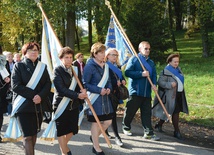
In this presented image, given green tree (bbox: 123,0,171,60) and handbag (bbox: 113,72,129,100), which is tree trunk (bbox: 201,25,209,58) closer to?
green tree (bbox: 123,0,171,60)

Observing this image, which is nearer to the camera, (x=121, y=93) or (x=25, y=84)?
(x=25, y=84)

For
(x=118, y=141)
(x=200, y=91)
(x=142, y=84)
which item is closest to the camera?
(x=118, y=141)

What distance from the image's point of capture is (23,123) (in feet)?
14.5

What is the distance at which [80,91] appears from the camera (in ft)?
16.2

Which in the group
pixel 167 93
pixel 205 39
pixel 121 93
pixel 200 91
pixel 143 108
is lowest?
pixel 200 91

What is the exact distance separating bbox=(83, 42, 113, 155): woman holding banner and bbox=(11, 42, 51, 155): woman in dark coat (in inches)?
33.7

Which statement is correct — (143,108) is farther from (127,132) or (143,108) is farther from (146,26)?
(146,26)

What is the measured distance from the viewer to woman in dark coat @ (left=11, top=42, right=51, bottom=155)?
14.5 ft

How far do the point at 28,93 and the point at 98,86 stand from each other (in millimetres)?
1240

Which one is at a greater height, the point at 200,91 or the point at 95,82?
the point at 95,82

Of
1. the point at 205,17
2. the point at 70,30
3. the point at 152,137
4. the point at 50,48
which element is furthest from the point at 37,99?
the point at 205,17

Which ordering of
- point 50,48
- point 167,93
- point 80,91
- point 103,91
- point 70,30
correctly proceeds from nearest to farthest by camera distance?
point 80,91 → point 103,91 → point 50,48 → point 167,93 → point 70,30

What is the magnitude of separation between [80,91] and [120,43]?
2364mm

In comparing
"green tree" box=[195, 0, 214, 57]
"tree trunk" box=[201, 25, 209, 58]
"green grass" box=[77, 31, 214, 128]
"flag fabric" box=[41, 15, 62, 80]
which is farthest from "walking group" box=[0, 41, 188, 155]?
"green tree" box=[195, 0, 214, 57]
